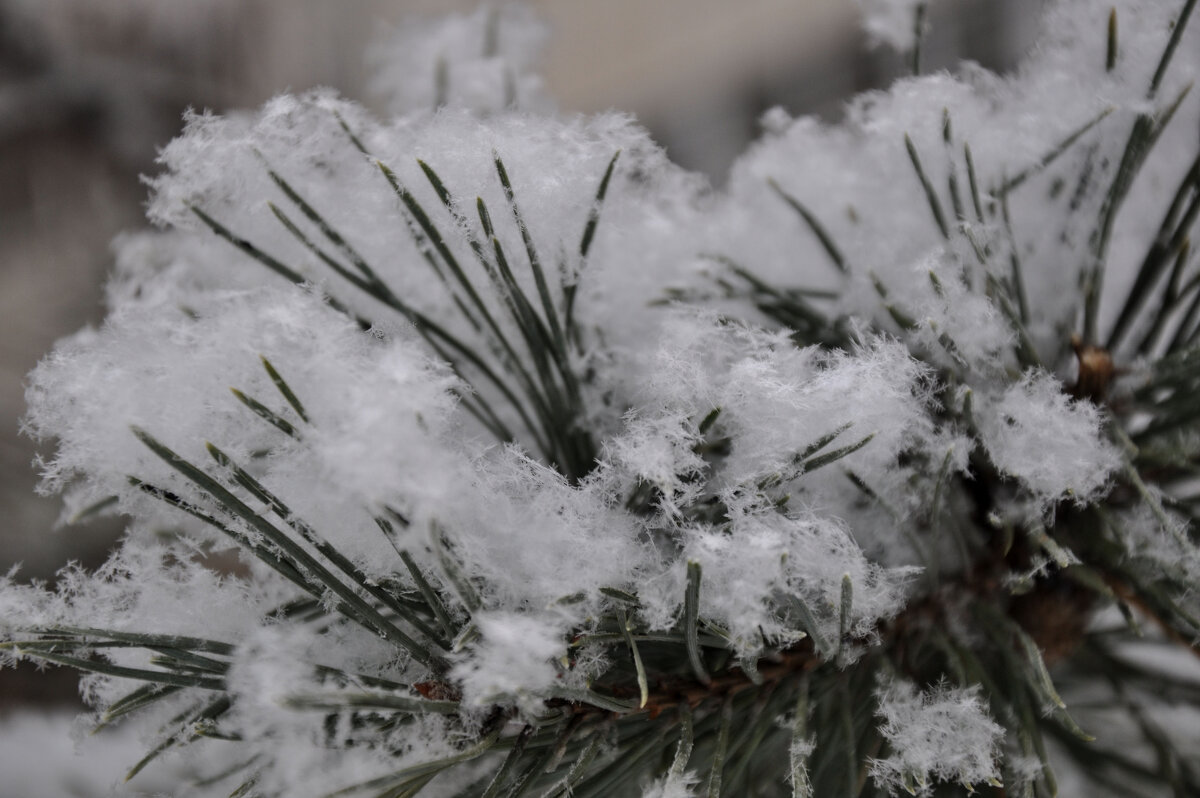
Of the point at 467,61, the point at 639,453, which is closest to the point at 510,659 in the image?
the point at 639,453

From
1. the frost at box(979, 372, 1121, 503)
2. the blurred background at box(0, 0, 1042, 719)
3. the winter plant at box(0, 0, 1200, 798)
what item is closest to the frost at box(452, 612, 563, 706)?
the winter plant at box(0, 0, 1200, 798)

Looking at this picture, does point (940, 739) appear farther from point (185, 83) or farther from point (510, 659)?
point (185, 83)

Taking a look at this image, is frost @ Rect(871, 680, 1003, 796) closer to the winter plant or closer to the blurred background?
the winter plant

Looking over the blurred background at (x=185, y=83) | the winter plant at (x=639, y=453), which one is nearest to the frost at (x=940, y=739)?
the winter plant at (x=639, y=453)

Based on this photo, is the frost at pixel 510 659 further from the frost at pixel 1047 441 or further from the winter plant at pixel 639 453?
the frost at pixel 1047 441

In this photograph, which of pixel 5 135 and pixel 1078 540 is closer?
pixel 1078 540

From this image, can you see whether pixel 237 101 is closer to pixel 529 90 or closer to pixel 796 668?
pixel 529 90

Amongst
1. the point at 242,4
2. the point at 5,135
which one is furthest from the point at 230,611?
the point at 242,4

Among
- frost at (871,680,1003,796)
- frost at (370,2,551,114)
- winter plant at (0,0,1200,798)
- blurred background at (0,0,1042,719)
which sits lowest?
frost at (871,680,1003,796)
